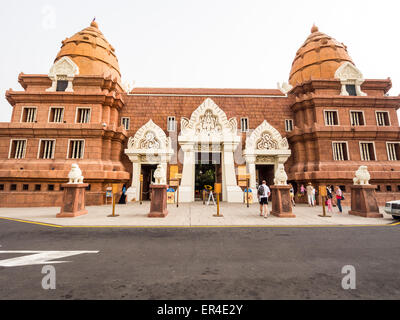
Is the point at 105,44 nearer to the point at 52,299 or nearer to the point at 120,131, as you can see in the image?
the point at 120,131

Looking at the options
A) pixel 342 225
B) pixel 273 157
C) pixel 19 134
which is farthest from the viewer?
pixel 273 157

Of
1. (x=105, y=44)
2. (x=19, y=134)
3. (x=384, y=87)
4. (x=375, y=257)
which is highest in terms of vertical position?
(x=105, y=44)

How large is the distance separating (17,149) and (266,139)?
69.2ft

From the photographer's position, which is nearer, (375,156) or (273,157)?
(375,156)

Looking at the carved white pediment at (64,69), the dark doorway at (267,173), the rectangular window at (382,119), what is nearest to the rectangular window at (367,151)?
the rectangular window at (382,119)

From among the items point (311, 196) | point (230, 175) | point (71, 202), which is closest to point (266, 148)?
point (230, 175)

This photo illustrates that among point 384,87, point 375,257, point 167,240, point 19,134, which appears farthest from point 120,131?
point 384,87

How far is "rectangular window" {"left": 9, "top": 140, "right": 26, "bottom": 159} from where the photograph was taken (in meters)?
14.2

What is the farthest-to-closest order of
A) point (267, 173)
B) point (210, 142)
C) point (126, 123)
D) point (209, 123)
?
point (267, 173), point (126, 123), point (209, 123), point (210, 142)

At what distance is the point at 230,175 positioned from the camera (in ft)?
51.5

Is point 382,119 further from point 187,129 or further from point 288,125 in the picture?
point 187,129

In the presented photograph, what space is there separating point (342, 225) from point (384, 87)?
18.0 metres

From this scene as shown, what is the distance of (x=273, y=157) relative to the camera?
662 inches

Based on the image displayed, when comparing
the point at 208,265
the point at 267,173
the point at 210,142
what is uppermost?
the point at 210,142
